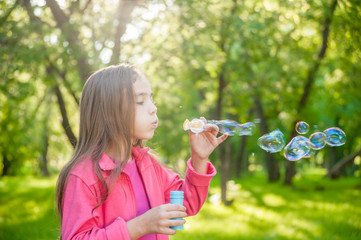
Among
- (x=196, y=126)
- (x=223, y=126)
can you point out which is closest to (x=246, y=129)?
(x=223, y=126)

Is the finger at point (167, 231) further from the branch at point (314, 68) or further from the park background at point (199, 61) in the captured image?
the branch at point (314, 68)

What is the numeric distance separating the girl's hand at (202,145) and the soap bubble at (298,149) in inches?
44.5

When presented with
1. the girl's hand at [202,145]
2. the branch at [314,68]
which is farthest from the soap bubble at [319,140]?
the branch at [314,68]

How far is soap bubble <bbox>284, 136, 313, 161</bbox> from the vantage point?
9.49ft

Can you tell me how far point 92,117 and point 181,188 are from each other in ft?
2.11

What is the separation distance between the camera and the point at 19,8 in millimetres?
5281

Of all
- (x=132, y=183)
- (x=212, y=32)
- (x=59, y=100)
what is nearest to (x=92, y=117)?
(x=132, y=183)

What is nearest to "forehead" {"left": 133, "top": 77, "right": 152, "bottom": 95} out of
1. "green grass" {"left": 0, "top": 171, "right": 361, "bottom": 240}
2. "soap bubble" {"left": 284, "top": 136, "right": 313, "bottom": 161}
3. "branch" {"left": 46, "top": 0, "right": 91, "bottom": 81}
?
"soap bubble" {"left": 284, "top": 136, "right": 313, "bottom": 161}

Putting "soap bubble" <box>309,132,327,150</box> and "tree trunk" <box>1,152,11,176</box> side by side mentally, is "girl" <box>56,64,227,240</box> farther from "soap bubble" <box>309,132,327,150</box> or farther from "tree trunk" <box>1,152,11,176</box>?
"tree trunk" <box>1,152,11,176</box>

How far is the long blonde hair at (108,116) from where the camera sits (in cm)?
181

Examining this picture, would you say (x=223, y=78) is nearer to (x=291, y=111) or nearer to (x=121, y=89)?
(x=291, y=111)

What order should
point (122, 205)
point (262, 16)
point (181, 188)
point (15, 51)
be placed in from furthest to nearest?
point (262, 16) → point (15, 51) → point (181, 188) → point (122, 205)

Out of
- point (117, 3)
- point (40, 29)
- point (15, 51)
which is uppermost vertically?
point (117, 3)

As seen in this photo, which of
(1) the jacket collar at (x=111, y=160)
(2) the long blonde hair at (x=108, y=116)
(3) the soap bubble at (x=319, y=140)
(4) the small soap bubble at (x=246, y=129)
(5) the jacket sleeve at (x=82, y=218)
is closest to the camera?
(5) the jacket sleeve at (x=82, y=218)
